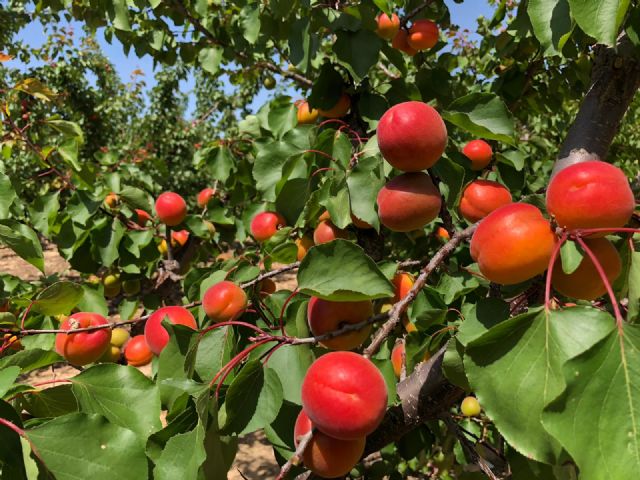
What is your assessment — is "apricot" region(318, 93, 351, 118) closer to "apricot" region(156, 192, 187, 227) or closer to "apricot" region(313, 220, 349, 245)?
"apricot" region(313, 220, 349, 245)

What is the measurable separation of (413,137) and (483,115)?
Result: 0.17 meters

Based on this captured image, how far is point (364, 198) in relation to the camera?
0.96 m

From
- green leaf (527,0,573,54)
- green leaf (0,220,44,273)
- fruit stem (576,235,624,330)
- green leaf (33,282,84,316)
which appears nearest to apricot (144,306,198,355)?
green leaf (33,282,84,316)

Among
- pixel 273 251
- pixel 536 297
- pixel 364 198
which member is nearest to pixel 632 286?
pixel 536 297

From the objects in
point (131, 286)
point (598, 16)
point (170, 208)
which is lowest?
point (131, 286)

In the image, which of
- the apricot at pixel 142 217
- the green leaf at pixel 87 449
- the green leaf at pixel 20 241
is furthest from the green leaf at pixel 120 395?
the apricot at pixel 142 217

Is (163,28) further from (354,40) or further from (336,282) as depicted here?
(336,282)

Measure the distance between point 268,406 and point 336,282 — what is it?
0.74ft

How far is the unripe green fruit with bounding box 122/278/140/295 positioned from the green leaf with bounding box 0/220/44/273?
97 cm

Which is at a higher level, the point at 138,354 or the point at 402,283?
the point at 402,283

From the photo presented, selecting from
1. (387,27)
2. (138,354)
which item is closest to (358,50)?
(387,27)

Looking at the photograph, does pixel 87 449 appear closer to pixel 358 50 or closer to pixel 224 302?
pixel 224 302

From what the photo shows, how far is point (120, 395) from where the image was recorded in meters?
0.74

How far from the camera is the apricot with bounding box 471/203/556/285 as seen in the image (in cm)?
54
